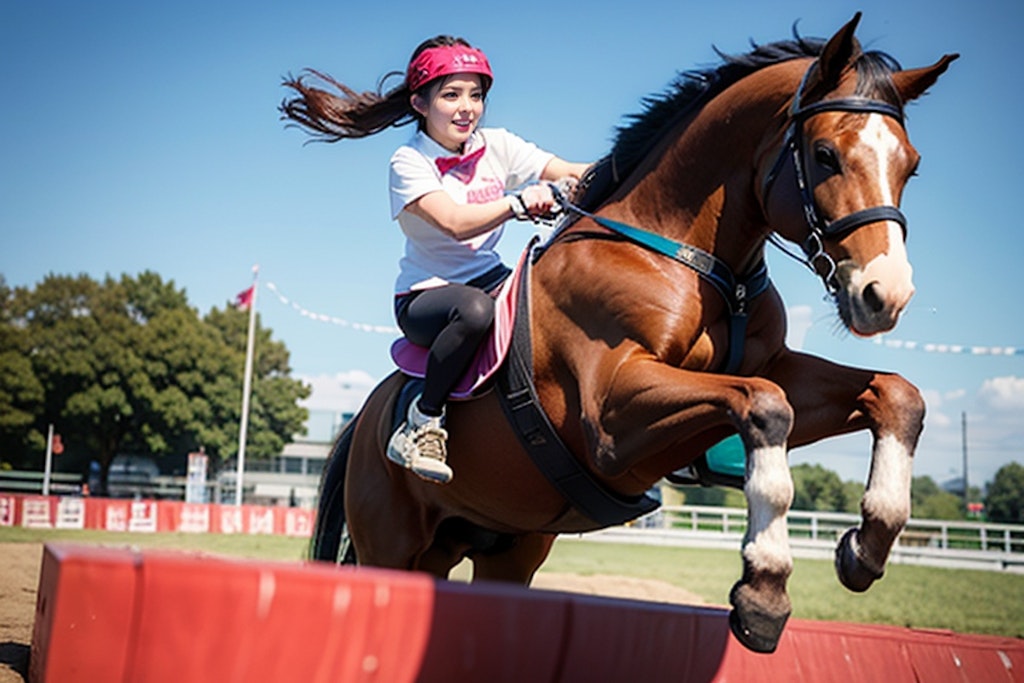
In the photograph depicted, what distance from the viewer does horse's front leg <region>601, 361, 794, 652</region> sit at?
10.3ft

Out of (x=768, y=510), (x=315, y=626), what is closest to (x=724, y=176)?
(x=768, y=510)

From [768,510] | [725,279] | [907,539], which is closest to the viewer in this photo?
[768,510]

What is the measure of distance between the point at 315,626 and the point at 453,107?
298 centimetres

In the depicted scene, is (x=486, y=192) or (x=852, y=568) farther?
(x=486, y=192)

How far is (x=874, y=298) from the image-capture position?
131 inches

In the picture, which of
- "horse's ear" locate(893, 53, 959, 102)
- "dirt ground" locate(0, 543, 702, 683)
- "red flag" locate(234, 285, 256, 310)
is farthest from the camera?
"red flag" locate(234, 285, 256, 310)

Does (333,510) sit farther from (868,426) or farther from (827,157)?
(827,157)

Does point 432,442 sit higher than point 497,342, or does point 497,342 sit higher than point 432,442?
point 497,342

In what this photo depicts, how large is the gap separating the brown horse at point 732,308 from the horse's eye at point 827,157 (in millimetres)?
10

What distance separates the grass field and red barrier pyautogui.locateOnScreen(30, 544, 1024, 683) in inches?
206

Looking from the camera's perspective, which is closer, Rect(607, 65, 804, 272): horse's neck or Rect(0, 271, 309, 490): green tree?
Rect(607, 65, 804, 272): horse's neck

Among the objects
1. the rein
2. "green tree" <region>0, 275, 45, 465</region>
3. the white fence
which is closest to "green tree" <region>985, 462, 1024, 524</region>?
the white fence

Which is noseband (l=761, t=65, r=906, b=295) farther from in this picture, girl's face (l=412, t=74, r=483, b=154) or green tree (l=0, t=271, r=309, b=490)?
green tree (l=0, t=271, r=309, b=490)

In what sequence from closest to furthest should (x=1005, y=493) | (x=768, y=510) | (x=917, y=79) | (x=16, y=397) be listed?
(x=768, y=510), (x=917, y=79), (x=16, y=397), (x=1005, y=493)
